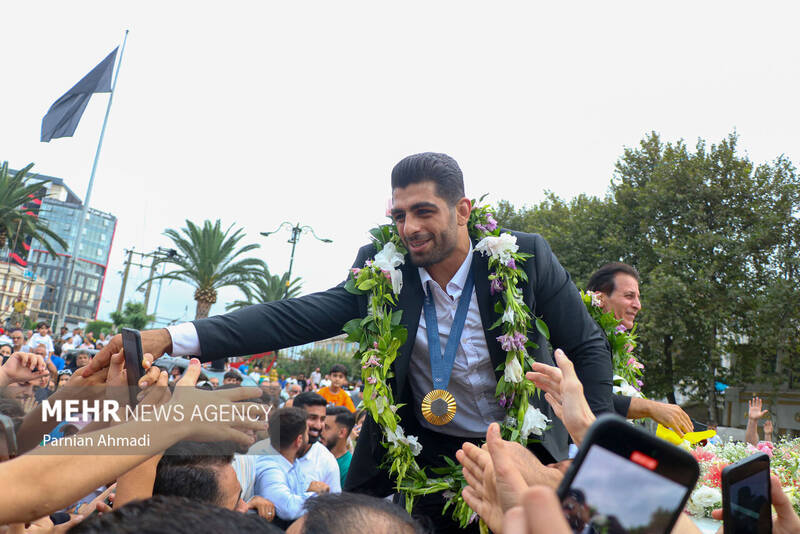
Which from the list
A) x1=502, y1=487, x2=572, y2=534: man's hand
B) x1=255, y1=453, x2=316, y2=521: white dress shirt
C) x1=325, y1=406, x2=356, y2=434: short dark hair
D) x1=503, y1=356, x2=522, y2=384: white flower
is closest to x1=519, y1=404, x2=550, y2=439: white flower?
x1=503, y1=356, x2=522, y2=384: white flower

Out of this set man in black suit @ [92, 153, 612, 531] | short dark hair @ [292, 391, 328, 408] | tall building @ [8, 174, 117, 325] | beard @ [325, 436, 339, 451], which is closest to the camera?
man in black suit @ [92, 153, 612, 531]

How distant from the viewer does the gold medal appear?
3.08m

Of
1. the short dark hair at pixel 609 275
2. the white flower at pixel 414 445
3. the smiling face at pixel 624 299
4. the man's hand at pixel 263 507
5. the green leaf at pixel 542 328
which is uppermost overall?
the short dark hair at pixel 609 275

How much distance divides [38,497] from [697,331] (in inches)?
950

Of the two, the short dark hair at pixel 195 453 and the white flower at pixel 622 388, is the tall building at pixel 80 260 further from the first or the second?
the short dark hair at pixel 195 453

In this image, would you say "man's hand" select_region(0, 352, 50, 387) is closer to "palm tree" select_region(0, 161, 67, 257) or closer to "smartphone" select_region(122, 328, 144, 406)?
"smartphone" select_region(122, 328, 144, 406)

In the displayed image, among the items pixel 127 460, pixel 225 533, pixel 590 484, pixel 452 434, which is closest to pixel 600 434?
pixel 590 484

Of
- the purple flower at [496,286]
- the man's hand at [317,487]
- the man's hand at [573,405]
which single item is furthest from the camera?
the man's hand at [317,487]

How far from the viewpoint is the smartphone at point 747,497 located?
58.4 inches

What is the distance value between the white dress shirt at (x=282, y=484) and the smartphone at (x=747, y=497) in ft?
12.7

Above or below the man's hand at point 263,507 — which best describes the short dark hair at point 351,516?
above

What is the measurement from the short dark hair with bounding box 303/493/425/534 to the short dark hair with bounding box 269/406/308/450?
401 centimetres

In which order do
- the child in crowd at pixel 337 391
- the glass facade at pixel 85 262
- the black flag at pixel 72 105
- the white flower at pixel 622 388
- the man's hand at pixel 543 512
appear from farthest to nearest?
the glass facade at pixel 85 262 → the black flag at pixel 72 105 → the child in crowd at pixel 337 391 → the white flower at pixel 622 388 → the man's hand at pixel 543 512

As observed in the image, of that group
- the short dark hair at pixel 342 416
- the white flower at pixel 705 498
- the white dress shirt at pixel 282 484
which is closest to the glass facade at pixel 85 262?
the short dark hair at pixel 342 416
